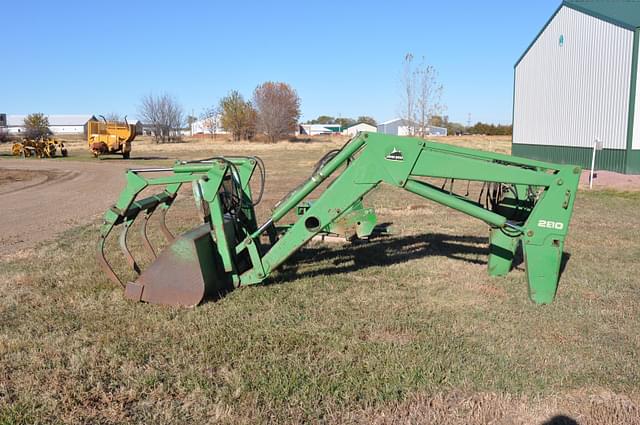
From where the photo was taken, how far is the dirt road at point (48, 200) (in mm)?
9531

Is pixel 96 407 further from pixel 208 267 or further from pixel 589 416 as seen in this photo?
pixel 589 416

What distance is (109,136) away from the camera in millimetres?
32719

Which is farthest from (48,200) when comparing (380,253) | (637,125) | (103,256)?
(637,125)

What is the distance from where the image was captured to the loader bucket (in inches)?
198

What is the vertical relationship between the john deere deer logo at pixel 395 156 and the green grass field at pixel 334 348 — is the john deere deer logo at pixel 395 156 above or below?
above

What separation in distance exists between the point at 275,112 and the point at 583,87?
61.1m

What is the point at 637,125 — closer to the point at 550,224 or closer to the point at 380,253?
the point at 380,253

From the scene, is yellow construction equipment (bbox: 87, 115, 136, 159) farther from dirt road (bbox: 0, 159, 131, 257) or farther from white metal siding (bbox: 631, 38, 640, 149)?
white metal siding (bbox: 631, 38, 640, 149)

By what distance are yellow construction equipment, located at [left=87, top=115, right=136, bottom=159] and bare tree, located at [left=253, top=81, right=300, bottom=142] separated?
46.8m

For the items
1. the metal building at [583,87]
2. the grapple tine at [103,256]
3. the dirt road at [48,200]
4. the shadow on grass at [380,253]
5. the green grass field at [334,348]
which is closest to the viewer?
the green grass field at [334,348]

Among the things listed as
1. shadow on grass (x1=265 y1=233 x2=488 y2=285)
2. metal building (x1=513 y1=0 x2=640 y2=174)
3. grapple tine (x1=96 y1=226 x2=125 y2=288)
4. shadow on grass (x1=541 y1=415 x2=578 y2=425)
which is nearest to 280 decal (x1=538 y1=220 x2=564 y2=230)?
shadow on grass (x1=265 y1=233 x2=488 y2=285)

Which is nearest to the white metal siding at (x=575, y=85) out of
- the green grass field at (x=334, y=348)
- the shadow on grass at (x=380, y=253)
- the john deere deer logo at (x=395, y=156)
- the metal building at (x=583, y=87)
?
the metal building at (x=583, y=87)

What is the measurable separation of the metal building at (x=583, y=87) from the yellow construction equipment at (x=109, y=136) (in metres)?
23.0

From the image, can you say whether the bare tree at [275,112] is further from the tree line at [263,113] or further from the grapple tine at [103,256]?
the grapple tine at [103,256]
